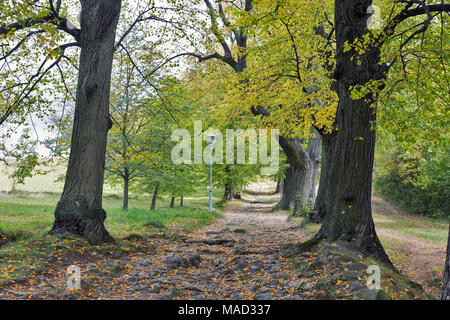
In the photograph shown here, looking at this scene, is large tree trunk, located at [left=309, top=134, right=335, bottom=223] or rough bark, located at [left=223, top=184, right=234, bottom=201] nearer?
large tree trunk, located at [left=309, top=134, right=335, bottom=223]

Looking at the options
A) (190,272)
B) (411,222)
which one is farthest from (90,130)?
(411,222)

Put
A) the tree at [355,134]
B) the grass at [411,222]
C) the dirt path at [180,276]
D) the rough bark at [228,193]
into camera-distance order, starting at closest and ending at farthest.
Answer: the dirt path at [180,276]
the tree at [355,134]
the grass at [411,222]
the rough bark at [228,193]

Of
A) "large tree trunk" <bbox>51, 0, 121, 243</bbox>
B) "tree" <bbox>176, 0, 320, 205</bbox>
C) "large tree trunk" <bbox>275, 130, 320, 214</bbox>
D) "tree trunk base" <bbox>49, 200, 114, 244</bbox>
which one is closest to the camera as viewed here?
"tree trunk base" <bbox>49, 200, 114, 244</bbox>

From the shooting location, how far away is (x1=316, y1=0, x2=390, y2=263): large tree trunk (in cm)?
660

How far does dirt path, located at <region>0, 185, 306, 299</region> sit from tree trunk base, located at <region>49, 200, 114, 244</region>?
2.83 feet

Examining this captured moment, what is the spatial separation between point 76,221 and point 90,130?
2020mm

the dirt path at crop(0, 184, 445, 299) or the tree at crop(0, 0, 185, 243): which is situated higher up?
the tree at crop(0, 0, 185, 243)

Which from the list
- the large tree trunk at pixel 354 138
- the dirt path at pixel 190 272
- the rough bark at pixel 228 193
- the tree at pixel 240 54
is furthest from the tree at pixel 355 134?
the rough bark at pixel 228 193

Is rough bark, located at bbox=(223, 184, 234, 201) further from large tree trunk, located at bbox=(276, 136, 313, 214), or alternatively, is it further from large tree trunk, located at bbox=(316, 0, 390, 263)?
large tree trunk, located at bbox=(316, 0, 390, 263)

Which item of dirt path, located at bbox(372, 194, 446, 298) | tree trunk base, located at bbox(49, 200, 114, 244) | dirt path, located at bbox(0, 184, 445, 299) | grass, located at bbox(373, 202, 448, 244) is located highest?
tree trunk base, located at bbox(49, 200, 114, 244)

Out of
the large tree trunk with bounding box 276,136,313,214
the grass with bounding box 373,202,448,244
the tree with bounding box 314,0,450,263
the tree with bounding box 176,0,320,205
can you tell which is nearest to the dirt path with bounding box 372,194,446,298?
the tree with bounding box 314,0,450,263

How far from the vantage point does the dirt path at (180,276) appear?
15.7ft

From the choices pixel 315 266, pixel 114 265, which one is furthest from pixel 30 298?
pixel 315 266

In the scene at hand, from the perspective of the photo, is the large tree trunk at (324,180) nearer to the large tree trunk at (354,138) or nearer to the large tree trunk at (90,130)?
the large tree trunk at (354,138)
